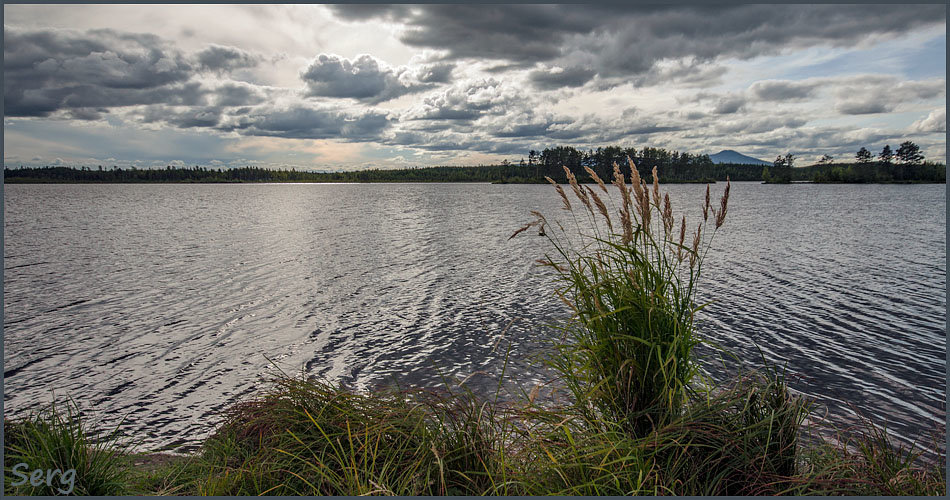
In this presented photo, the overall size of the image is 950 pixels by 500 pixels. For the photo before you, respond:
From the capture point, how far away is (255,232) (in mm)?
40969

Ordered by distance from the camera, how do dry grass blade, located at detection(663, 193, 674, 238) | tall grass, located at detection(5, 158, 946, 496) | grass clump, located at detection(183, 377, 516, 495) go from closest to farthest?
tall grass, located at detection(5, 158, 946, 496), grass clump, located at detection(183, 377, 516, 495), dry grass blade, located at detection(663, 193, 674, 238)

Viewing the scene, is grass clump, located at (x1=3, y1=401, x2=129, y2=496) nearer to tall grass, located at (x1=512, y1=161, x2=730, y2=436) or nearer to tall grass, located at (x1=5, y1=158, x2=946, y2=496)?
tall grass, located at (x1=5, y1=158, x2=946, y2=496)

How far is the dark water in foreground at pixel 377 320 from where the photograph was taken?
34.2 feet

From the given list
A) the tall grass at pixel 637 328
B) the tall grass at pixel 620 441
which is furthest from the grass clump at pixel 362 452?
the tall grass at pixel 637 328

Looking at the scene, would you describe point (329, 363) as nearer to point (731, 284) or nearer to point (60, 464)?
point (60, 464)

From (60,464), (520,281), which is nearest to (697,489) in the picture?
(60,464)

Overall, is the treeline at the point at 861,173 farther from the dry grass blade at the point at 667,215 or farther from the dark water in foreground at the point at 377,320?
the dry grass blade at the point at 667,215

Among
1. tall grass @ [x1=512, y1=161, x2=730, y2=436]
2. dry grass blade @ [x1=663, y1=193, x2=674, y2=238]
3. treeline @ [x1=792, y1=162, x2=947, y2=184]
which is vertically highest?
treeline @ [x1=792, y1=162, x2=947, y2=184]

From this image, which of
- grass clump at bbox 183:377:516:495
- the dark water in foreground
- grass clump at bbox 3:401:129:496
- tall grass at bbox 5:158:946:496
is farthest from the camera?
the dark water in foreground

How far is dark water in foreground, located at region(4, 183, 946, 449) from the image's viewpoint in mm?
10414

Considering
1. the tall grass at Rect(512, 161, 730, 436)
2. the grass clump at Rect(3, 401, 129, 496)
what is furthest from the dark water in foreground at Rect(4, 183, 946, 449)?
the grass clump at Rect(3, 401, 129, 496)

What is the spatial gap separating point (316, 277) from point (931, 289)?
24.6 m

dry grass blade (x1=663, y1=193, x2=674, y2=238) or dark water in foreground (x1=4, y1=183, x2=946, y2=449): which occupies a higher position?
dry grass blade (x1=663, y1=193, x2=674, y2=238)

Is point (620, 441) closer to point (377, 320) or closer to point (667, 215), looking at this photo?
→ point (667, 215)
